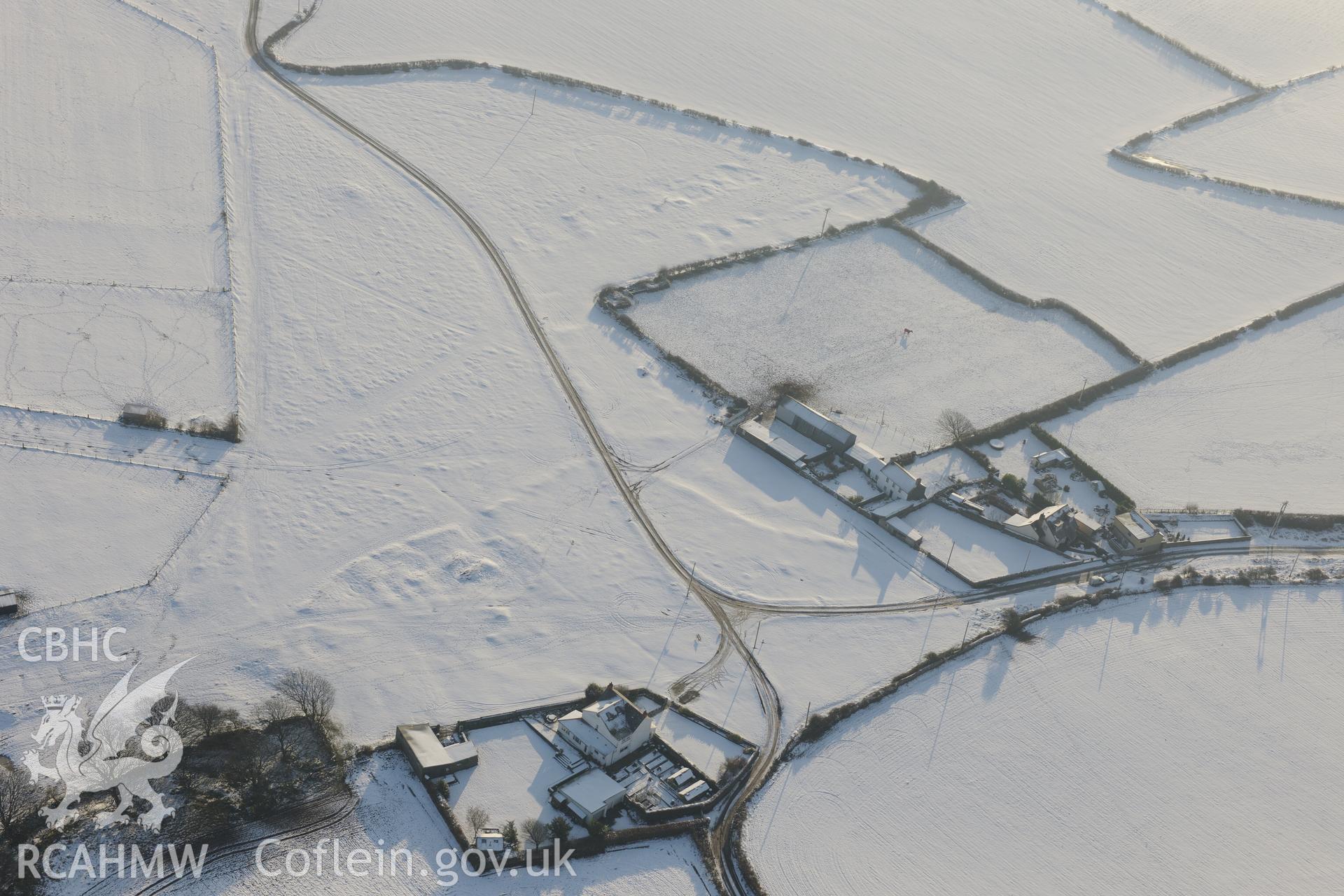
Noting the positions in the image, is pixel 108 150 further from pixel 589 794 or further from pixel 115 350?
pixel 589 794

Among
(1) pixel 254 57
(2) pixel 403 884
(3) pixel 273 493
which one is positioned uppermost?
(1) pixel 254 57

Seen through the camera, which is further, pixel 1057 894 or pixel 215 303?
pixel 215 303

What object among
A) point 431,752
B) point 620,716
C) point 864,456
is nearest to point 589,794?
point 620,716

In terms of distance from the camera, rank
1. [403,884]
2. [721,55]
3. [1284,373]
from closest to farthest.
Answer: [403,884]
[1284,373]
[721,55]

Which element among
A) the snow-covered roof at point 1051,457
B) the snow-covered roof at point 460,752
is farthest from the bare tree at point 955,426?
the snow-covered roof at point 460,752

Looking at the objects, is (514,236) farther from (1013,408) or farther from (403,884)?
(403,884)

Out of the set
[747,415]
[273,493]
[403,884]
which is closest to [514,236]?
[747,415]

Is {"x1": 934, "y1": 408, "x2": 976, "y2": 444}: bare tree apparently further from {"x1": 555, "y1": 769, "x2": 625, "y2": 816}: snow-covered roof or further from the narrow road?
{"x1": 555, "y1": 769, "x2": 625, "y2": 816}: snow-covered roof

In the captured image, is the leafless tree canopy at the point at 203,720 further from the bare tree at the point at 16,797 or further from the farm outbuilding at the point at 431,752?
the farm outbuilding at the point at 431,752
